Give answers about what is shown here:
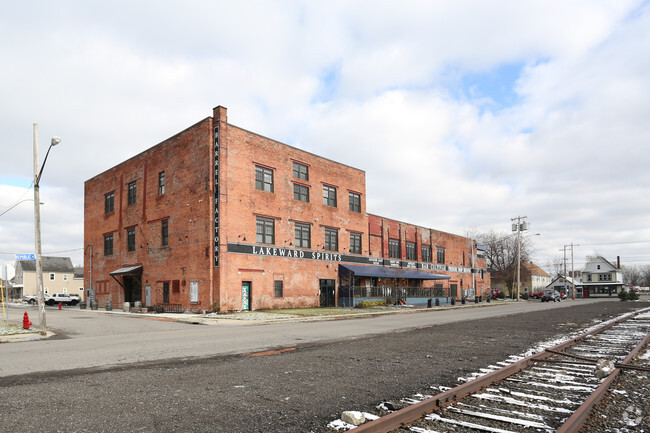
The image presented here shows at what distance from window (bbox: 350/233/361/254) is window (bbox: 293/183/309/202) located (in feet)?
22.9

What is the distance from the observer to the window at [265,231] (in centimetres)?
3384

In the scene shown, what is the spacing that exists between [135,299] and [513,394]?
122 feet

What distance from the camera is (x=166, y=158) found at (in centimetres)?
3606

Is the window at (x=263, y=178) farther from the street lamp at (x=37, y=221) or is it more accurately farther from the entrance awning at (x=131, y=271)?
the street lamp at (x=37, y=221)

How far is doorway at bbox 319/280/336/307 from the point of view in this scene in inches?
1516

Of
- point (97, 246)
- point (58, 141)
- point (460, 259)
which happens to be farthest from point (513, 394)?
point (460, 259)

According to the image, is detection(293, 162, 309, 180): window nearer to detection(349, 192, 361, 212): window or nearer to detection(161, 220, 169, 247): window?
detection(349, 192, 361, 212): window

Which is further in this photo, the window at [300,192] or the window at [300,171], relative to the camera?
the window at [300,171]

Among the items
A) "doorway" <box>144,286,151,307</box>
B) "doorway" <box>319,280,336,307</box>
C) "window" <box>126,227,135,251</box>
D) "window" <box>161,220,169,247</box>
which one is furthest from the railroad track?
"window" <box>126,227,135,251</box>

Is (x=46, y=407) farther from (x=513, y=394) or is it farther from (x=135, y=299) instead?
(x=135, y=299)

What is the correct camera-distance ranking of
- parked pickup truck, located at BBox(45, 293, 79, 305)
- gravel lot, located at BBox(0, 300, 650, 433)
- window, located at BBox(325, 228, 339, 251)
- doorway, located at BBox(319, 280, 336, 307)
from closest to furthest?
1. gravel lot, located at BBox(0, 300, 650, 433)
2. doorway, located at BBox(319, 280, 336, 307)
3. window, located at BBox(325, 228, 339, 251)
4. parked pickup truck, located at BBox(45, 293, 79, 305)

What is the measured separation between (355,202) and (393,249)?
9686mm

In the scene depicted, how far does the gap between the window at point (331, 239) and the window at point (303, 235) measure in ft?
7.64

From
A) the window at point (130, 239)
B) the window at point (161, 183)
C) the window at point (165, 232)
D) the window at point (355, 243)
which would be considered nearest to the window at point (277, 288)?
the window at point (165, 232)
